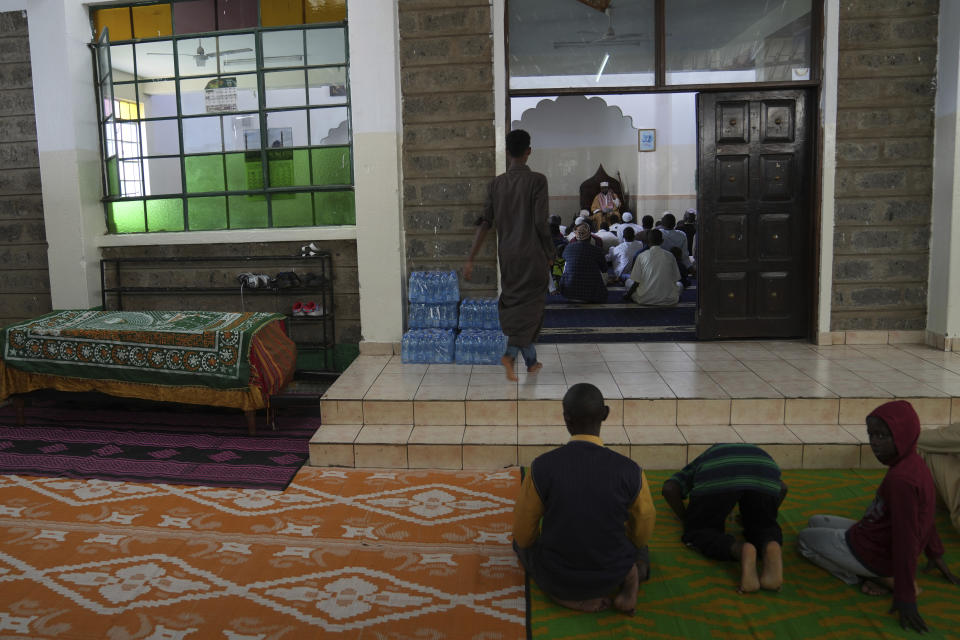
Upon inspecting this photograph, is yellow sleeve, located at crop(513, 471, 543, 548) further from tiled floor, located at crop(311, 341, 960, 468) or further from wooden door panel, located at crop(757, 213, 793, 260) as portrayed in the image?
Answer: wooden door panel, located at crop(757, 213, 793, 260)

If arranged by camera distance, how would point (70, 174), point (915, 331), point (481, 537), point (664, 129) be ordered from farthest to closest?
point (664, 129) → point (70, 174) → point (915, 331) → point (481, 537)

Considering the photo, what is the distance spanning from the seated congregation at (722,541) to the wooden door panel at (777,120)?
374 cm

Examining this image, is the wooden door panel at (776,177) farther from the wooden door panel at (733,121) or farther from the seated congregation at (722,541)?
the seated congregation at (722,541)

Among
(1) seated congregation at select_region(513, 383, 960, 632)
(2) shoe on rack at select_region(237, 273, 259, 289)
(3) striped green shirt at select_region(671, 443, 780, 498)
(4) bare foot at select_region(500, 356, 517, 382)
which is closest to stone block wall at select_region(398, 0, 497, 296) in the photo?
(4) bare foot at select_region(500, 356, 517, 382)

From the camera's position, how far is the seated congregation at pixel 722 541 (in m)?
2.56

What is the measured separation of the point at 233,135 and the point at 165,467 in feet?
10.3

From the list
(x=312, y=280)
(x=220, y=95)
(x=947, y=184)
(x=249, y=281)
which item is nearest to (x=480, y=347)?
(x=312, y=280)

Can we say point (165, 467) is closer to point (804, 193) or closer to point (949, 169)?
point (804, 193)

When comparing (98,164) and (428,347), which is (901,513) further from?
(98,164)

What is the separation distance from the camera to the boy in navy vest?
255 cm

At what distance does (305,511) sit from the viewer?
3752 mm

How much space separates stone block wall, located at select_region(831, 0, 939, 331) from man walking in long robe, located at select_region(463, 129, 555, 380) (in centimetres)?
254

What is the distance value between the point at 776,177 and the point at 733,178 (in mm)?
346

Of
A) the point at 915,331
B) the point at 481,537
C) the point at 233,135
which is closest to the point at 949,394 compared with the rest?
the point at 915,331
